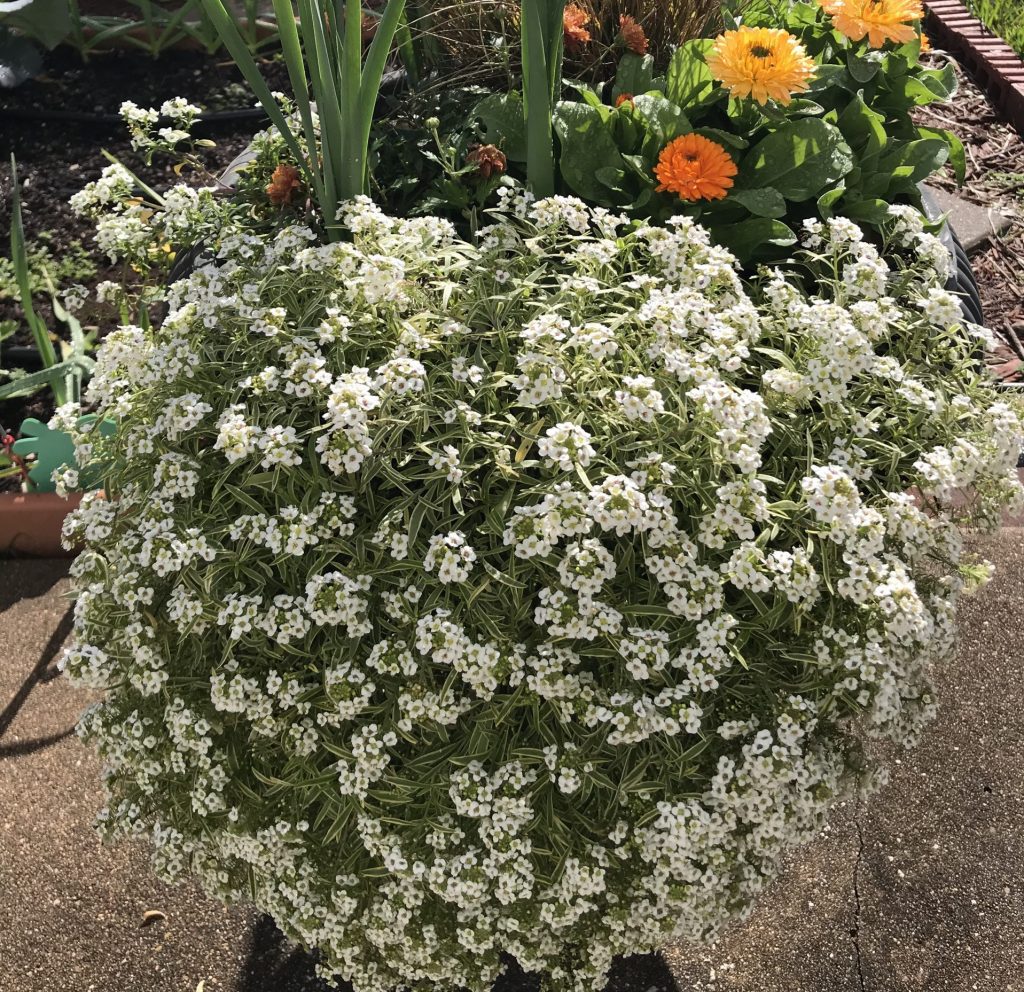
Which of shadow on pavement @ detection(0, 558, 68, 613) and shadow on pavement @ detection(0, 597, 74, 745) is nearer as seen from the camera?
shadow on pavement @ detection(0, 597, 74, 745)

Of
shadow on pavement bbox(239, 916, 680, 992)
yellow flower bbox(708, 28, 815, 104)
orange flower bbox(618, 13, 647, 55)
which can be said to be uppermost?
yellow flower bbox(708, 28, 815, 104)

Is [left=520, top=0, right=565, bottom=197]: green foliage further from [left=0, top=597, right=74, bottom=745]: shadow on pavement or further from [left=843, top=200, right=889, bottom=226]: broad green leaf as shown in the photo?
[left=0, top=597, right=74, bottom=745]: shadow on pavement

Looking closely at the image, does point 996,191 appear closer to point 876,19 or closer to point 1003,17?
point 1003,17

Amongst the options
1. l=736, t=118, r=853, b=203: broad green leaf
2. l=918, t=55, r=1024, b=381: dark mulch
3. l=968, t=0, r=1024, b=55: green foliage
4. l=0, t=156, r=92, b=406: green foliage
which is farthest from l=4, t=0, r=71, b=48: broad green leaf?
l=968, t=0, r=1024, b=55: green foliage

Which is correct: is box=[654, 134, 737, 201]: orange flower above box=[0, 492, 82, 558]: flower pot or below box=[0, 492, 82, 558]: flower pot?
above

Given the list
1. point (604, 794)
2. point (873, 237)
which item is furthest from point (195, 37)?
point (604, 794)

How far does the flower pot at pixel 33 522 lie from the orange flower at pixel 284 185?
109 centimetres

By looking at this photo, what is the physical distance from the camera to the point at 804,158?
2.37m

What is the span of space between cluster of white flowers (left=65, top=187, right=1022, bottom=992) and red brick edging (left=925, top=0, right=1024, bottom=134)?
2.74 metres

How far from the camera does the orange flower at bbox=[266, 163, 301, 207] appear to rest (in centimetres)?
239

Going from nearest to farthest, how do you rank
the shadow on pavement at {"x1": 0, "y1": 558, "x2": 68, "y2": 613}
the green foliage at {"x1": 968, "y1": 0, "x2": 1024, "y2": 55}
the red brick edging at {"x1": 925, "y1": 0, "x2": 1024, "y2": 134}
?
the shadow on pavement at {"x1": 0, "y1": 558, "x2": 68, "y2": 613}
the red brick edging at {"x1": 925, "y1": 0, "x2": 1024, "y2": 134}
the green foliage at {"x1": 968, "y1": 0, "x2": 1024, "y2": 55}

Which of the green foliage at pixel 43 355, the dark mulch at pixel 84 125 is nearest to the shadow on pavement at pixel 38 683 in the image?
the green foliage at pixel 43 355

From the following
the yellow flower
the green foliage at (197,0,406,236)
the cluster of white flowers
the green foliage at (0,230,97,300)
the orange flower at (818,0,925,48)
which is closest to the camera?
the cluster of white flowers

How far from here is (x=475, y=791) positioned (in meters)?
1.62
